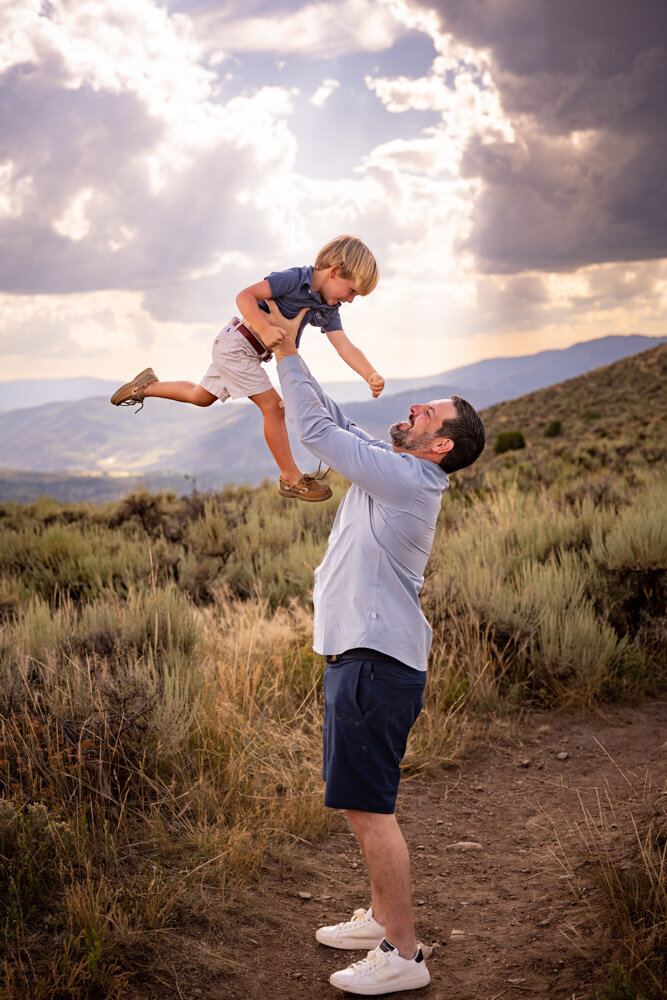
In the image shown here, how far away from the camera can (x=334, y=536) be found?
129 inches

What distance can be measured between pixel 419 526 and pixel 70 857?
2.19 metres

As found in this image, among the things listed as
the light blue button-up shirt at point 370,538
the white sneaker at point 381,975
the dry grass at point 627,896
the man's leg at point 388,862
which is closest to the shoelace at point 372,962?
the white sneaker at point 381,975

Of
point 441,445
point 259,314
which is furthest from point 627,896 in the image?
point 259,314

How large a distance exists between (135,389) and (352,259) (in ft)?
4.32

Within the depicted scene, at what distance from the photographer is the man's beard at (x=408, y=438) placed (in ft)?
10.5

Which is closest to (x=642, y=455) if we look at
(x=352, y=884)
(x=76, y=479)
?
(x=352, y=884)

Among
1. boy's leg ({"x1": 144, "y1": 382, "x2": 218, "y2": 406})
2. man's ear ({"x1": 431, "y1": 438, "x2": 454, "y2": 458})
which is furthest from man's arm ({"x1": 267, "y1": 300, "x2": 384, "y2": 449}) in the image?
boy's leg ({"x1": 144, "y1": 382, "x2": 218, "y2": 406})

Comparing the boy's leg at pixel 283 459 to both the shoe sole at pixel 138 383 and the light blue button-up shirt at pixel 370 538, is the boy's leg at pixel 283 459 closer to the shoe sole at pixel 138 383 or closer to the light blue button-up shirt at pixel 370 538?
the light blue button-up shirt at pixel 370 538

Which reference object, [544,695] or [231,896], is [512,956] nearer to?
[231,896]

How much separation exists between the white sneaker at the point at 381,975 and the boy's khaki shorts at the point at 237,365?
2.40 meters

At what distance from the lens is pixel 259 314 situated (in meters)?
3.19

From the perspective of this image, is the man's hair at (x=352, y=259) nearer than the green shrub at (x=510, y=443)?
Yes

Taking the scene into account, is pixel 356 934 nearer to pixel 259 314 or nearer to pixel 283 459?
pixel 283 459

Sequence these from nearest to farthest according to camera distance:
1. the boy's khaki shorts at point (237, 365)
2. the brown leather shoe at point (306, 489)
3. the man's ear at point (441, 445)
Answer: the man's ear at point (441, 445) → the brown leather shoe at point (306, 489) → the boy's khaki shorts at point (237, 365)
